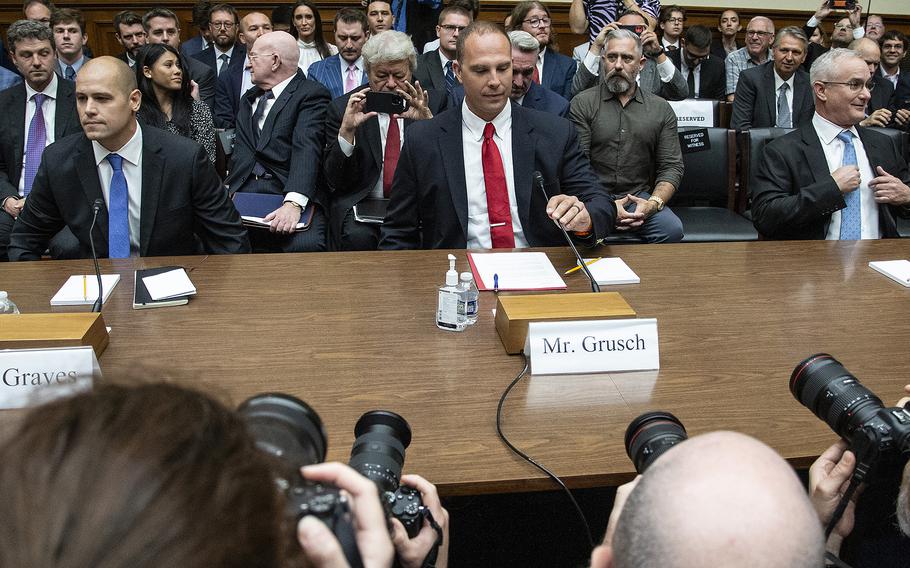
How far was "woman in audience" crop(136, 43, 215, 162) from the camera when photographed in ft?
11.7

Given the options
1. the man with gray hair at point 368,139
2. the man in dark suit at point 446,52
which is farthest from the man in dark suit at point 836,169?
the man in dark suit at point 446,52

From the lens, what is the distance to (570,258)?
7.22 ft

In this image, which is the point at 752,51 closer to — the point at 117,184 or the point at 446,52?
the point at 446,52

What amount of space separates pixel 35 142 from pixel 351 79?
168cm

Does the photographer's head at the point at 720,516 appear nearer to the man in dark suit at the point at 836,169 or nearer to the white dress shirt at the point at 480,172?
the white dress shirt at the point at 480,172

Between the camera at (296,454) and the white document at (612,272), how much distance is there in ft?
4.30

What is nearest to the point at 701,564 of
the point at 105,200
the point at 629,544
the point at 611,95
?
the point at 629,544

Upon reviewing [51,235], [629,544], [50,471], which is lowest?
[51,235]

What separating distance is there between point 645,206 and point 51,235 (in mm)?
2235

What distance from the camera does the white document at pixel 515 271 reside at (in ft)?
6.37

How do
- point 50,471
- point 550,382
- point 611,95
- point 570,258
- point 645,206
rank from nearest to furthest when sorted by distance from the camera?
point 50,471 < point 550,382 < point 570,258 < point 645,206 < point 611,95

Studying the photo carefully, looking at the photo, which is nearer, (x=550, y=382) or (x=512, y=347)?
(x=550, y=382)

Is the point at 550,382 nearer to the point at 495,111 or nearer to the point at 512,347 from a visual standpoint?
the point at 512,347

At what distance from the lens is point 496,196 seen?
253 cm
